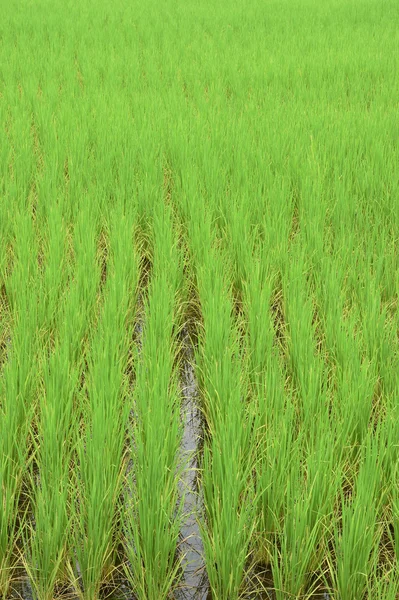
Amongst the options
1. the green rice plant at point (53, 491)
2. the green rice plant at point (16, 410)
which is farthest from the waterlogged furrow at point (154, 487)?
the green rice plant at point (16, 410)

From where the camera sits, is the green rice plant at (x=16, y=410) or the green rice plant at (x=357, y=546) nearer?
the green rice plant at (x=357, y=546)

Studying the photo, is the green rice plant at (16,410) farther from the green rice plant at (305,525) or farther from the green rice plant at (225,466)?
the green rice plant at (305,525)

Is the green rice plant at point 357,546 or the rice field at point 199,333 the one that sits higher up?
the rice field at point 199,333

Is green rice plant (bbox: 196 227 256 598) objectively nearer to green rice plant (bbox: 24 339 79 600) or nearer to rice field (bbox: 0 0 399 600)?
rice field (bbox: 0 0 399 600)

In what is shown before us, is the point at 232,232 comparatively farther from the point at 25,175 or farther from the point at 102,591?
the point at 102,591

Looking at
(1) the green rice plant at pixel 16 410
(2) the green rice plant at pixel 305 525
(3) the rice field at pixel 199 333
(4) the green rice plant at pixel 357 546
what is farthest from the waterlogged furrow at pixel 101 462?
(4) the green rice plant at pixel 357 546

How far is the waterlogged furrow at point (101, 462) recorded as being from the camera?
140 cm

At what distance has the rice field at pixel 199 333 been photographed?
142 cm

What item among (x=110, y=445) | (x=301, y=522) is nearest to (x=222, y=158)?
(x=110, y=445)

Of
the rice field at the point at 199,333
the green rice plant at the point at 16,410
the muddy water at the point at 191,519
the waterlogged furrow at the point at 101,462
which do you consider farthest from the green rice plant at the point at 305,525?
the green rice plant at the point at 16,410

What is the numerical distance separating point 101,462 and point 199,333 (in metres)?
0.83

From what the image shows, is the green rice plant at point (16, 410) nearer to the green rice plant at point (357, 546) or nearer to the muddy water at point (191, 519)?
the muddy water at point (191, 519)

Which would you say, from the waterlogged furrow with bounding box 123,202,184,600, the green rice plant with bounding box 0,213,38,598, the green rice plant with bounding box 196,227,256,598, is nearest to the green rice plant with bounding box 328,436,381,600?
the green rice plant with bounding box 196,227,256,598

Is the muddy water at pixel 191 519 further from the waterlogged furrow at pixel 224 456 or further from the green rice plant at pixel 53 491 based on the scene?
the green rice plant at pixel 53 491
